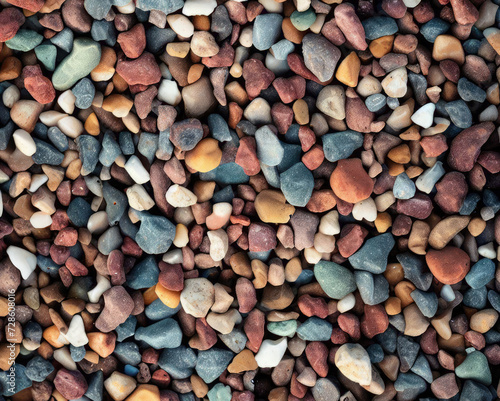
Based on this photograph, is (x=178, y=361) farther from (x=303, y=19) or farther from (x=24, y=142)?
(x=303, y=19)

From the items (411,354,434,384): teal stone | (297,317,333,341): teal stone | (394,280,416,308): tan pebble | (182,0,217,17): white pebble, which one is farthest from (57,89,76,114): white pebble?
(411,354,434,384): teal stone

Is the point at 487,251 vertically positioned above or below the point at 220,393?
above

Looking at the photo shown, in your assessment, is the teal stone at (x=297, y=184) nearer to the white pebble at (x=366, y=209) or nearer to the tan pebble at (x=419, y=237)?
the white pebble at (x=366, y=209)

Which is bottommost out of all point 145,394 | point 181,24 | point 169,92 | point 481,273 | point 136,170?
point 145,394

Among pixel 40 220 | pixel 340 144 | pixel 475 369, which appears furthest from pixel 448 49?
pixel 40 220

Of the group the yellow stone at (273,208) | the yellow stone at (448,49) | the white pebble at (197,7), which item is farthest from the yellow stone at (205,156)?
the yellow stone at (448,49)

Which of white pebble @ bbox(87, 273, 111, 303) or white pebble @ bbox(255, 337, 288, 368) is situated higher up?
white pebble @ bbox(87, 273, 111, 303)

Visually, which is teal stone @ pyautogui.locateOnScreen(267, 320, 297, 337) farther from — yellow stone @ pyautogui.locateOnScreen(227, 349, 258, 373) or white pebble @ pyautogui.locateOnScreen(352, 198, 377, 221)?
white pebble @ pyautogui.locateOnScreen(352, 198, 377, 221)
